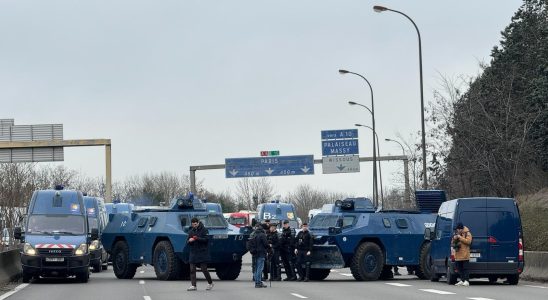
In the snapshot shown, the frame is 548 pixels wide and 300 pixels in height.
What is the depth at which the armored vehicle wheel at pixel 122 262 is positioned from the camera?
112ft

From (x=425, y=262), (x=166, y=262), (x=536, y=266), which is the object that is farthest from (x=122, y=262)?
(x=536, y=266)

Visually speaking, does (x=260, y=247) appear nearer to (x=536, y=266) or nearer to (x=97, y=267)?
(x=536, y=266)

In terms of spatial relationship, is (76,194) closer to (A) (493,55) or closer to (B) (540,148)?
(B) (540,148)

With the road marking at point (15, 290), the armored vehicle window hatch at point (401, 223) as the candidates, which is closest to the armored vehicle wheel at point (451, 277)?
the armored vehicle window hatch at point (401, 223)

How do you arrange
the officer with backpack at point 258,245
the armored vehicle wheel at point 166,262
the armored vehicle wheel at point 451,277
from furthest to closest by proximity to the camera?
the armored vehicle wheel at point 166,262 < the officer with backpack at point 258,245 < the armored vehicle wheel at point 451,277

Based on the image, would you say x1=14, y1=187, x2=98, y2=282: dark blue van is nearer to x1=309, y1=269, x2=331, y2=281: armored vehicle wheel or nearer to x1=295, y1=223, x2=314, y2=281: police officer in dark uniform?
x1=295, y1=223, x2=314, y2=281: police officer in dark uniform

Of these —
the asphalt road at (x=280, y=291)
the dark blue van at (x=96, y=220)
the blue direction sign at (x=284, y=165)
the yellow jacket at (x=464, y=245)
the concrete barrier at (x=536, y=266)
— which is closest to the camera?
the asphalt road at (x=280, y=291)

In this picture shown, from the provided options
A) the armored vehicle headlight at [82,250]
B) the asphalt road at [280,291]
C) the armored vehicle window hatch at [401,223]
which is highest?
the armored vehicle window hatch at [401,223]

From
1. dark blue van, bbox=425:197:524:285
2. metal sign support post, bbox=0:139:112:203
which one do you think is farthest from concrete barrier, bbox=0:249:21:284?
metal sign support post, bbox=0:139:112:203

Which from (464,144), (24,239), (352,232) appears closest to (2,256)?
(24,239)

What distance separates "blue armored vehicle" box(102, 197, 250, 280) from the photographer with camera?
7.17m

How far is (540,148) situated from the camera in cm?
5953

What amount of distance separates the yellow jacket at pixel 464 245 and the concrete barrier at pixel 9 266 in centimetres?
1239

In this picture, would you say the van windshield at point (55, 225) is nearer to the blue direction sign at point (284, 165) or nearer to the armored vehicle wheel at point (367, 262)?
the armored vehicle wheel at point (367, 262)
